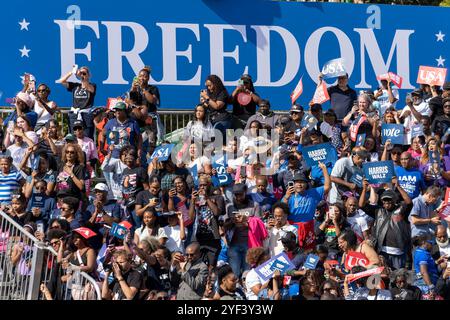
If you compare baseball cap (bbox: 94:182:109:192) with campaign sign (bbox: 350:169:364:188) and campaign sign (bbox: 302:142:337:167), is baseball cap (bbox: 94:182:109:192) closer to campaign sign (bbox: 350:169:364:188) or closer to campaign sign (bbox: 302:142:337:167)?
campaign sign (bbox: 302:142:337:167)

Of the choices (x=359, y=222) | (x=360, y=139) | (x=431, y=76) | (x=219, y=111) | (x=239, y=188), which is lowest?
(x=359, y=222)

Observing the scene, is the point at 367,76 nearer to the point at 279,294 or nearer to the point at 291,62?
the point at 291,62

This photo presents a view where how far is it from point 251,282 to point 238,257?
1525mm

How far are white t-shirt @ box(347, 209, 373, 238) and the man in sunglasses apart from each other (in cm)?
249

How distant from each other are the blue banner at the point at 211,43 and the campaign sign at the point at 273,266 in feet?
23.8

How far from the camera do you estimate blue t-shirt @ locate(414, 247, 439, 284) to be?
17.1 metres

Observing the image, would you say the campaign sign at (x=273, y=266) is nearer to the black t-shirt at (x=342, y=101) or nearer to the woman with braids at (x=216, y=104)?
the woman with braids at (x=216, y=104)

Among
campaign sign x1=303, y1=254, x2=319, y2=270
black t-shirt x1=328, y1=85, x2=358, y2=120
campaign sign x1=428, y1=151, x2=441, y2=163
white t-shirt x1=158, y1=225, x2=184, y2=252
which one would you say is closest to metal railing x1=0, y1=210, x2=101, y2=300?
white t-shirt x1=158, y1=225, x2=184, y2=252

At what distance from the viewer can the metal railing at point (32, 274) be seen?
14680 mm

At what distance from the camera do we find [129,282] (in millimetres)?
15328

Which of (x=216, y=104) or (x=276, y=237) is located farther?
(x=216, y=104)

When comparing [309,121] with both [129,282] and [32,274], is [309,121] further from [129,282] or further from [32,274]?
[32,274]

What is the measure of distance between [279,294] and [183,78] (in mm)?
7852

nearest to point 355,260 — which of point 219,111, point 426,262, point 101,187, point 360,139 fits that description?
point 426,262
